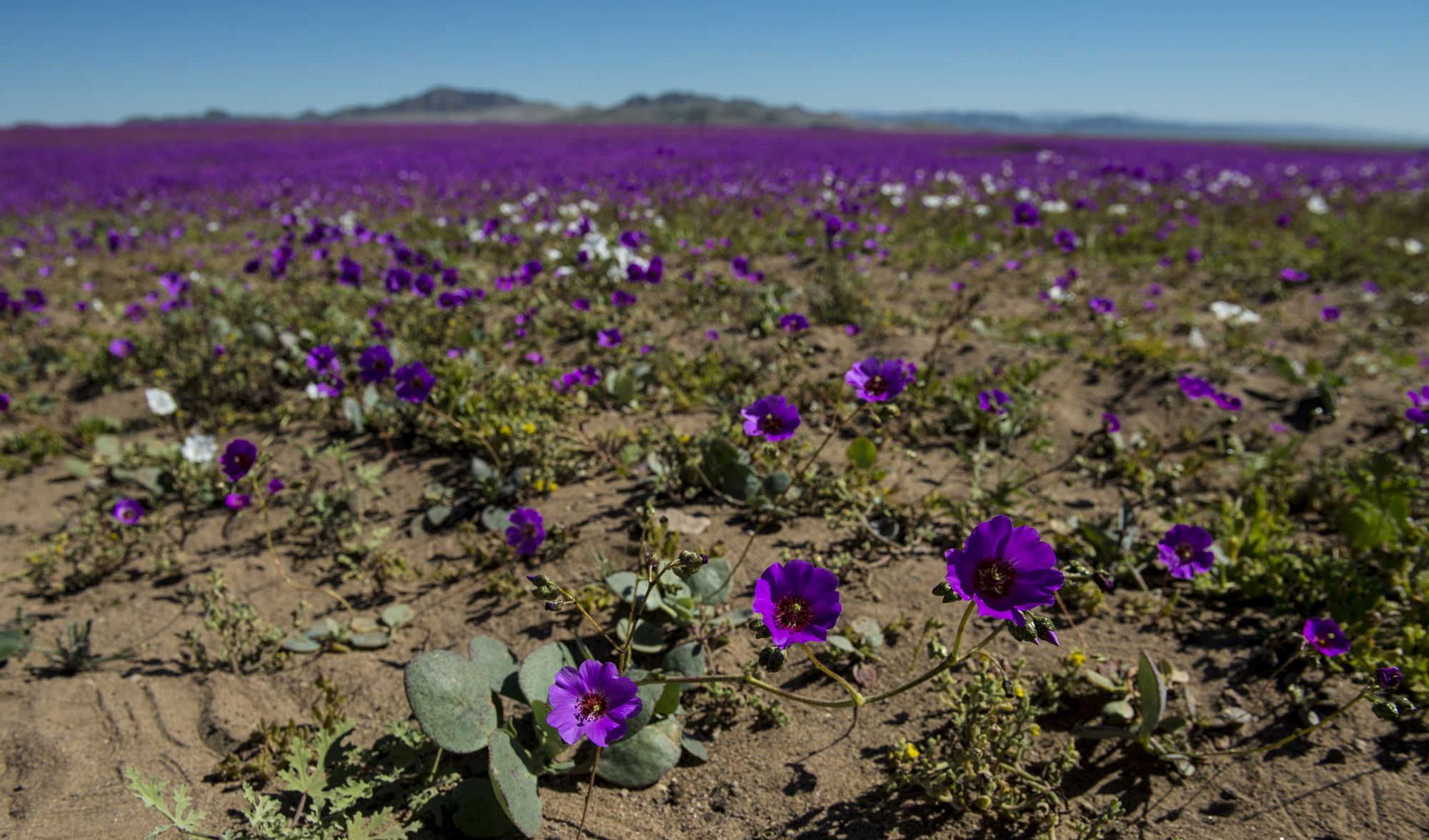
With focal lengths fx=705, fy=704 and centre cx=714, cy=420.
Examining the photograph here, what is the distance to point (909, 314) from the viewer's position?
18.1 feet

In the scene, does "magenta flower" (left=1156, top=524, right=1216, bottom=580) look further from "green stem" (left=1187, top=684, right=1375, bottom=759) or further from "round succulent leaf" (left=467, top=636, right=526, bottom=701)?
"round succulent leaf" (left=467, top=636, right=526, bottom=701)

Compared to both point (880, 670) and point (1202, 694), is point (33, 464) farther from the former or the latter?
point (1202, 694)

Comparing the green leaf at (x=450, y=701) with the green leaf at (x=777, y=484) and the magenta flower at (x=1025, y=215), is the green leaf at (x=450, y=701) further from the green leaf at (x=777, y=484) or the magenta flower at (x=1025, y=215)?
the magenta flower at (x=1025, y=215)

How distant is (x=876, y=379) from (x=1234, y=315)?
4.08m

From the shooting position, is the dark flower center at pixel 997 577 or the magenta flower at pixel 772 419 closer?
the dark flower center at pixel 997 577

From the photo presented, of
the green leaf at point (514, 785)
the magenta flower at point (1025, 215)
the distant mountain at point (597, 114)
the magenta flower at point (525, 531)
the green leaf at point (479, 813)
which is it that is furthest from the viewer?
the distant mountain at point (597, 114)

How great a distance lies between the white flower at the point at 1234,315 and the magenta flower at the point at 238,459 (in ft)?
18.0

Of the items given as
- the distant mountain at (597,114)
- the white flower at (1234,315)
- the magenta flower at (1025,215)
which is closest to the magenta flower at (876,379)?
the magenta flower at (1025,215)

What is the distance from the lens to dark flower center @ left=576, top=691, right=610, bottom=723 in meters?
1.55

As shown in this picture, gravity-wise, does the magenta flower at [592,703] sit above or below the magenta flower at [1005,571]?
below

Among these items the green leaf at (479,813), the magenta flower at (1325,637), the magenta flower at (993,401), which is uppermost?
the magenta flower at (993,401)

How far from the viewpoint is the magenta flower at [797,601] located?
148cm

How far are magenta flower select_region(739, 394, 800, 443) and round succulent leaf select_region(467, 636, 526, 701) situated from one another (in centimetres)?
99

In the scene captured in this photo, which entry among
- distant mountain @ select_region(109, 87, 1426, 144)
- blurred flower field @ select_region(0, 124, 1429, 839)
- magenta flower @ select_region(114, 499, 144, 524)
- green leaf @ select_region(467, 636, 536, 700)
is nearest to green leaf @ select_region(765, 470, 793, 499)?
blurred flower field @ select_region(0, 124, 1429, 839)
